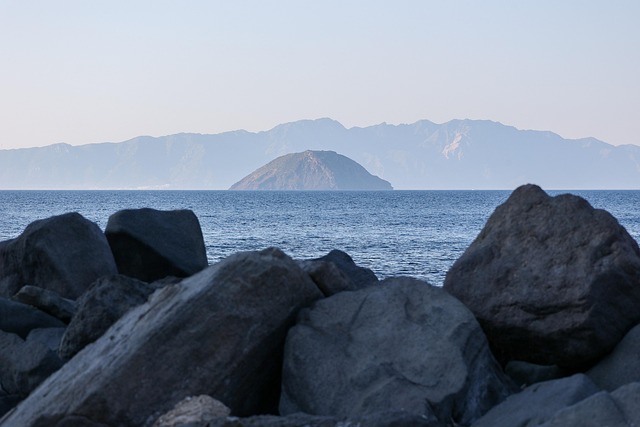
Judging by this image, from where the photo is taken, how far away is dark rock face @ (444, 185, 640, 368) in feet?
30.2

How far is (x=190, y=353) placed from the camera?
24.7ft

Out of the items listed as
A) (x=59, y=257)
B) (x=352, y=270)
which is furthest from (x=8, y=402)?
(x=352, y=270)

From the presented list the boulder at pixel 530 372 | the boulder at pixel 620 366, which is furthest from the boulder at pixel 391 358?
the boulder at pixel 620 366

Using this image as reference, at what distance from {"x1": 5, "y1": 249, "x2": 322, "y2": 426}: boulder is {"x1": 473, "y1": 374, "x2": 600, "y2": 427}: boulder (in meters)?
2.10

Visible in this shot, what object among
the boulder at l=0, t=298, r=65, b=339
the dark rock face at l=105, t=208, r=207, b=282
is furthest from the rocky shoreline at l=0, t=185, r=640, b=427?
the dark rock face at l=105, t=208, r=207, b=282

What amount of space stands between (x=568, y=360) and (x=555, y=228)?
140cm

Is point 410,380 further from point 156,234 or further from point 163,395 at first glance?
point 156,234

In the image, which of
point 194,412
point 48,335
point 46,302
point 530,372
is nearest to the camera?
point 194,412

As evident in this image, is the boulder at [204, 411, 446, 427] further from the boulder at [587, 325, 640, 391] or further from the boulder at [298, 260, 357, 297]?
the boulder at [587, 325, 640, 391]

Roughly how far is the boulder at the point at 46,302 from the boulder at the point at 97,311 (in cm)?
230

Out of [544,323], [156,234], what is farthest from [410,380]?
[156,234]

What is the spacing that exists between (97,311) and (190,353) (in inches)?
96.0

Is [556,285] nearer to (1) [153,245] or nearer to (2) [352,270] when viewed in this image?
(2) [352,270]

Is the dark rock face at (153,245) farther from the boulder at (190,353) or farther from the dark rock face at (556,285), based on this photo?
the boulder at (190,353)
